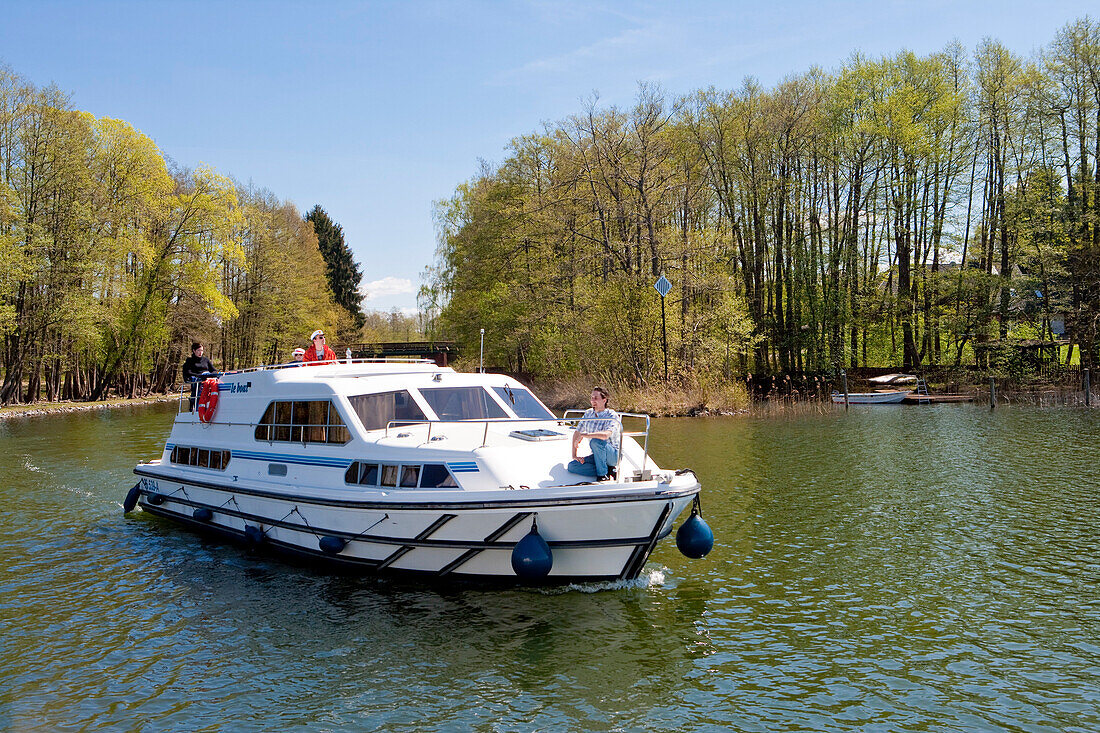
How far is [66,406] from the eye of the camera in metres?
43.0

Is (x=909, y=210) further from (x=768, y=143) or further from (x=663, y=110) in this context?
(x=663, y=110)

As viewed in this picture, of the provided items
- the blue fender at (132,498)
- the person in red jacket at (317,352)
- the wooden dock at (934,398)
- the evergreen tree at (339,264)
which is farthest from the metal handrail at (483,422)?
the evergreen tree at (339,264)

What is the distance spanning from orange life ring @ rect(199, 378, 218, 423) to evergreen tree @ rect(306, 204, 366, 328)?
7127cm

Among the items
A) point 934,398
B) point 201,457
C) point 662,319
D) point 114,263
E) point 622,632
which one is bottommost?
point 622,632

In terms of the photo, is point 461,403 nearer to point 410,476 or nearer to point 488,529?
point 410,476

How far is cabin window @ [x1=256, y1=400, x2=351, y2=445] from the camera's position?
12.2 m

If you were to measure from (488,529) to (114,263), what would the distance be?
42967 millimetres

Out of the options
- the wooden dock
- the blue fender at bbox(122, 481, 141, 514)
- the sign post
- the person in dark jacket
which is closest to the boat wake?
the person in dark jacket

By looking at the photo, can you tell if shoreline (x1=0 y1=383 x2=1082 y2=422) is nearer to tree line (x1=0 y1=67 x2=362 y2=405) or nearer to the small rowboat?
the small rowboat

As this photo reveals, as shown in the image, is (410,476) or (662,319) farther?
(662,319)

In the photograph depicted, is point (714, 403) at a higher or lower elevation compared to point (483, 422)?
lower

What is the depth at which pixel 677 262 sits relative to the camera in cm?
3853

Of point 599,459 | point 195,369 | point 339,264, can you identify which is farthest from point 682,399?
point 339,264

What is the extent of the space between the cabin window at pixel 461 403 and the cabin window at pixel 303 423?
1393mm
